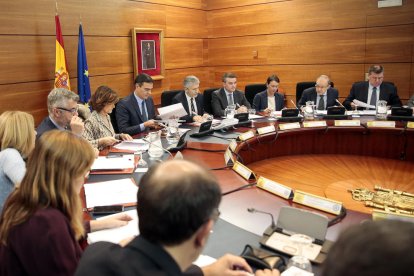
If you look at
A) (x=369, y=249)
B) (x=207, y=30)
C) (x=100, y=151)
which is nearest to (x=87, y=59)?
(x=100, y=151)

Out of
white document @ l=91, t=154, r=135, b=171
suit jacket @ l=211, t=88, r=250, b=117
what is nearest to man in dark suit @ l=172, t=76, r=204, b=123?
suit jacket @ l=211, t=88, r=250, b=117

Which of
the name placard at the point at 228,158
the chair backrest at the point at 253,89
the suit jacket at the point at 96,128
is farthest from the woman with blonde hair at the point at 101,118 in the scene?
the chair backrest at the point at 253,89

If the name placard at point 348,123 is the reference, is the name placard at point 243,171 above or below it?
below

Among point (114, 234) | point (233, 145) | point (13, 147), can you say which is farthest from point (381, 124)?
point (13, 147)

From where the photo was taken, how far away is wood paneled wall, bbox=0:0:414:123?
393 cm

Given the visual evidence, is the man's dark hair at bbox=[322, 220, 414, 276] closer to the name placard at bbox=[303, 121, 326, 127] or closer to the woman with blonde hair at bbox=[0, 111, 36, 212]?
the woman with blonde hair at bbox=[0, 111, 36, 212]

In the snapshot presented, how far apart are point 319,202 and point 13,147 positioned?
157cm

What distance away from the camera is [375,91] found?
15.0ft

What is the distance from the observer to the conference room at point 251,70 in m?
2.13

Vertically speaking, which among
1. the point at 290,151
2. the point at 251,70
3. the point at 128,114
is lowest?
the point at 290,151

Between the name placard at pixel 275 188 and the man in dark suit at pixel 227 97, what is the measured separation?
99.8 inches

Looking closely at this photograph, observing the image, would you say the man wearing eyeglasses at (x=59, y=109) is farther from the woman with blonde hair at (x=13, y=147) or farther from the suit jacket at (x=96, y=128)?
the woman with blonde hair at (x=13, y=147)

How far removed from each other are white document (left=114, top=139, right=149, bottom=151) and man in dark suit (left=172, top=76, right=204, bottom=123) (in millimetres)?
1275

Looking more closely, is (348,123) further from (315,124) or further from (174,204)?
(174,204)
